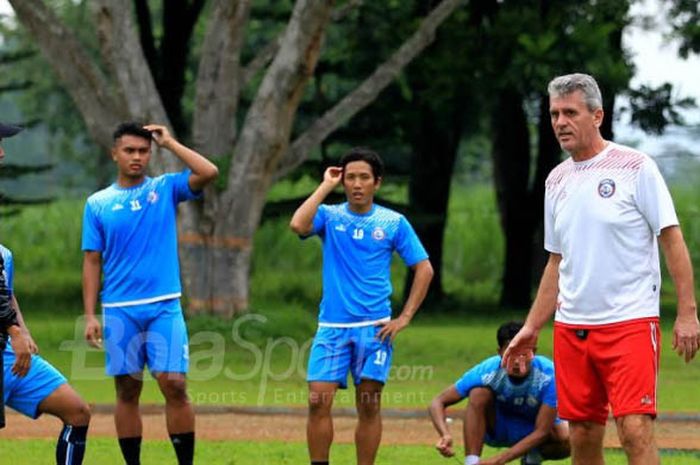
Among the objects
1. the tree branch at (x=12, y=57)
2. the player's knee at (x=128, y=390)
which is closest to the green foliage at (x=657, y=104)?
the tree branch at (x=12, y=57)

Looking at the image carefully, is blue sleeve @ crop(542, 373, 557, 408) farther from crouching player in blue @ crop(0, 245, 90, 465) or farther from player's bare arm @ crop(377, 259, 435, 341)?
crouching player in blue @ crop(0, 245, 90, 465)

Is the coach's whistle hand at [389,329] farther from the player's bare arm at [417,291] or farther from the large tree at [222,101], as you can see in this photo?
the large tree at [222,101]

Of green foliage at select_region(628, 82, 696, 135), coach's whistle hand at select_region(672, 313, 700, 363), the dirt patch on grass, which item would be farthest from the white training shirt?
green foliage at select_region(628, 82, 696, 135)

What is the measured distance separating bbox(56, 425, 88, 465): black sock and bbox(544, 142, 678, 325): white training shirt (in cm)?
327

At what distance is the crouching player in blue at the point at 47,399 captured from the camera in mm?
10188

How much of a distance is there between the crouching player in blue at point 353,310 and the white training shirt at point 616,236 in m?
2.88

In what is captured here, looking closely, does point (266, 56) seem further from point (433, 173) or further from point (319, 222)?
point (319, 222)

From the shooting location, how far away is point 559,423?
11625mm

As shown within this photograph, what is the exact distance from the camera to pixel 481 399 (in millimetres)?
11711

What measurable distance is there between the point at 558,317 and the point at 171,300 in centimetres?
343

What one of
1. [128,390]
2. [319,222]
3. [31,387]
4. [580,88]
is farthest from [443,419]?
[580,88]

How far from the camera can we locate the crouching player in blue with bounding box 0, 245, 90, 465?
1019 centimetres

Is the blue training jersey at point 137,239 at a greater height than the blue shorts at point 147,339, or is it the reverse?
the blue training jersey at point 137,239

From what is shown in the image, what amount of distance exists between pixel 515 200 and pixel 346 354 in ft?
69.1
